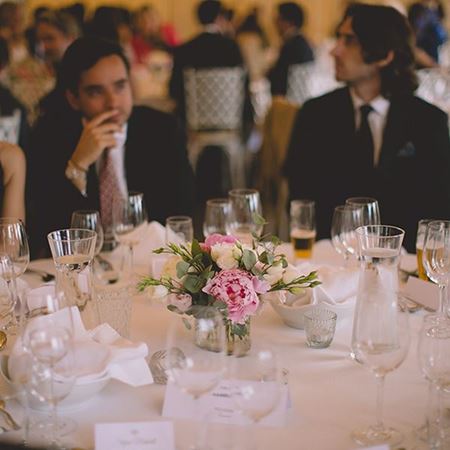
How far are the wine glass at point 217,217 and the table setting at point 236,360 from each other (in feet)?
1.53

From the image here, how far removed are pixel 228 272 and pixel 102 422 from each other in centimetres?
38

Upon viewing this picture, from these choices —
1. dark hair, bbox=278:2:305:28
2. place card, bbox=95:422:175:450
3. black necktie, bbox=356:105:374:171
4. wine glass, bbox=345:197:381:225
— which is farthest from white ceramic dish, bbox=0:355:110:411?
dark hair, bbox=278:2:305:28

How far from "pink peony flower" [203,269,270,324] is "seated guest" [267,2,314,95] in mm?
5187

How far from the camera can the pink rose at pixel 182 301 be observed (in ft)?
5.29

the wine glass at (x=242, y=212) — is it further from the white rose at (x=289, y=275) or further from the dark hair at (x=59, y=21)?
the dark hair at (x=59, y=21)

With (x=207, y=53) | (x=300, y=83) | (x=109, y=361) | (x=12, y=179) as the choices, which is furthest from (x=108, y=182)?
(x=300, y=83)

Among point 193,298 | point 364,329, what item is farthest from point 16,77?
point 364,329

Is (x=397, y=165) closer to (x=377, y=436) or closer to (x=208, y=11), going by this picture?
(x=377, y=436)

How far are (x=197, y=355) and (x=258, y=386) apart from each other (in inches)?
4.4

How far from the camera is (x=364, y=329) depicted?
1.35m

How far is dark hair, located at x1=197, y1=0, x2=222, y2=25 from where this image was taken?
605 cm

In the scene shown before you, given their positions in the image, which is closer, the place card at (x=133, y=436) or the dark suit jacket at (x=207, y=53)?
the place card at (x=133, y=436)

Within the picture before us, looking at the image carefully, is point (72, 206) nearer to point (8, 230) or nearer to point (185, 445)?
point (8, 230)

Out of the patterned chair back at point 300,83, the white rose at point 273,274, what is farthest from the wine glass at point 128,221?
the patterned chair back at point 300,83
